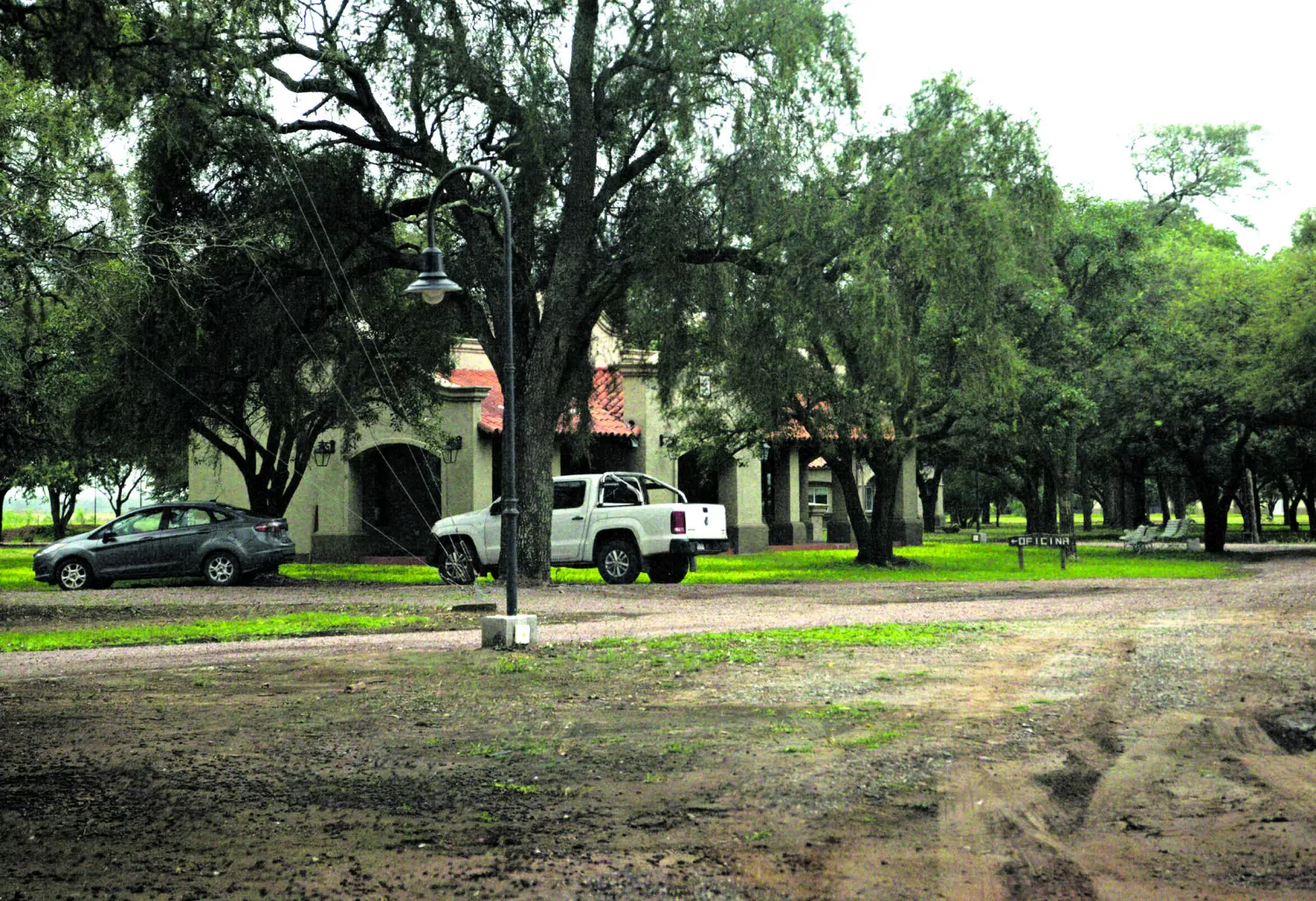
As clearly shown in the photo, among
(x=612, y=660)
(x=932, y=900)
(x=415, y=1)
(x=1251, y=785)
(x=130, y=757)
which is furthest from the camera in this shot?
(x=415, y=1)

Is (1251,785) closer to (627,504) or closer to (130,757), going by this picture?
(130,757)

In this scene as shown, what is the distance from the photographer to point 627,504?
23.1 metres

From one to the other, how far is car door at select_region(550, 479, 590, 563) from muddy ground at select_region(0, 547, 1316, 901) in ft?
37.8

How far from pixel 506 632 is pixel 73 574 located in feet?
45.9

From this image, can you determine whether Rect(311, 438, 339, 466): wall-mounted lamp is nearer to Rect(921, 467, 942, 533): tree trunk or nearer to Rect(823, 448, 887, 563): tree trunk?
Rect(823, 448, 887, 563): tree trunk

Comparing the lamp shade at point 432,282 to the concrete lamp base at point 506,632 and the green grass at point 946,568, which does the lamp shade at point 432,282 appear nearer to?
the concrete lamp base at point 506,632

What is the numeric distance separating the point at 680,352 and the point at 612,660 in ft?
41.3

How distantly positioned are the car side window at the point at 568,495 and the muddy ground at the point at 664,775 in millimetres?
11530

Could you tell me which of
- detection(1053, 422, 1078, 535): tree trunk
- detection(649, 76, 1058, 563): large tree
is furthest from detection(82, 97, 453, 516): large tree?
detection(1053, 422, 1078, 535): tree trunk

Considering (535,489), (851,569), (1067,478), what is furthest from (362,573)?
(1067,478)

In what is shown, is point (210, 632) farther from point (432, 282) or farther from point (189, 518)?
point (189, 518)

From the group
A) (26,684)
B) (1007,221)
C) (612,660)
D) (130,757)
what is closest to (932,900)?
(130,757)

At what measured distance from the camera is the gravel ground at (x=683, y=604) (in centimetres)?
1215

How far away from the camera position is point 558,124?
67.7 feet
